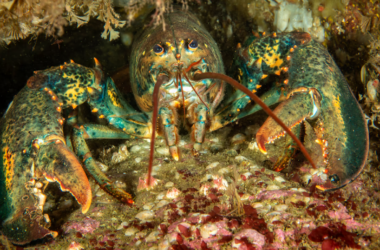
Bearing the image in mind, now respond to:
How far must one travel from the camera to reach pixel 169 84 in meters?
2.81

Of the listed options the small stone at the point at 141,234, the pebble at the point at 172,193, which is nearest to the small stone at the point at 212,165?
the pebble at the point at 172,193

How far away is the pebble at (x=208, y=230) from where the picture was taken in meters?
1.81

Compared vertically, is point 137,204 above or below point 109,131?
below

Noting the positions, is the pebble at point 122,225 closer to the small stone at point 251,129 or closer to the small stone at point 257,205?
the small stone at point 257,205

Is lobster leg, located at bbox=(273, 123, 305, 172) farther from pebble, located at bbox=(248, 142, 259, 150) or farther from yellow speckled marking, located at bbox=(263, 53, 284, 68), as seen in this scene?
yellow speckled marking, located at bbox=(263, 53, 284, 68)

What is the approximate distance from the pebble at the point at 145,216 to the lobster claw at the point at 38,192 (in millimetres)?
449

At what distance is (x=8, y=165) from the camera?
7.63 feet

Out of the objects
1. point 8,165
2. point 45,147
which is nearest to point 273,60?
point 45,147

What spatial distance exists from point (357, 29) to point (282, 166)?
1.90 m

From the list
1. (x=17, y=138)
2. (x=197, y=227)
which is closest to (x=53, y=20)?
(x=17, y=138)

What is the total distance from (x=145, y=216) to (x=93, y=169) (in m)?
1.04

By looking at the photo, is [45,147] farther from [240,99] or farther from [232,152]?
[240,99]

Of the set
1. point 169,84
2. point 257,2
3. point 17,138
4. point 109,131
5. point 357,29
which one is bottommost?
point 109,131

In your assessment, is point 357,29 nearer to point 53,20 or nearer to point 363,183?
point 363,183
